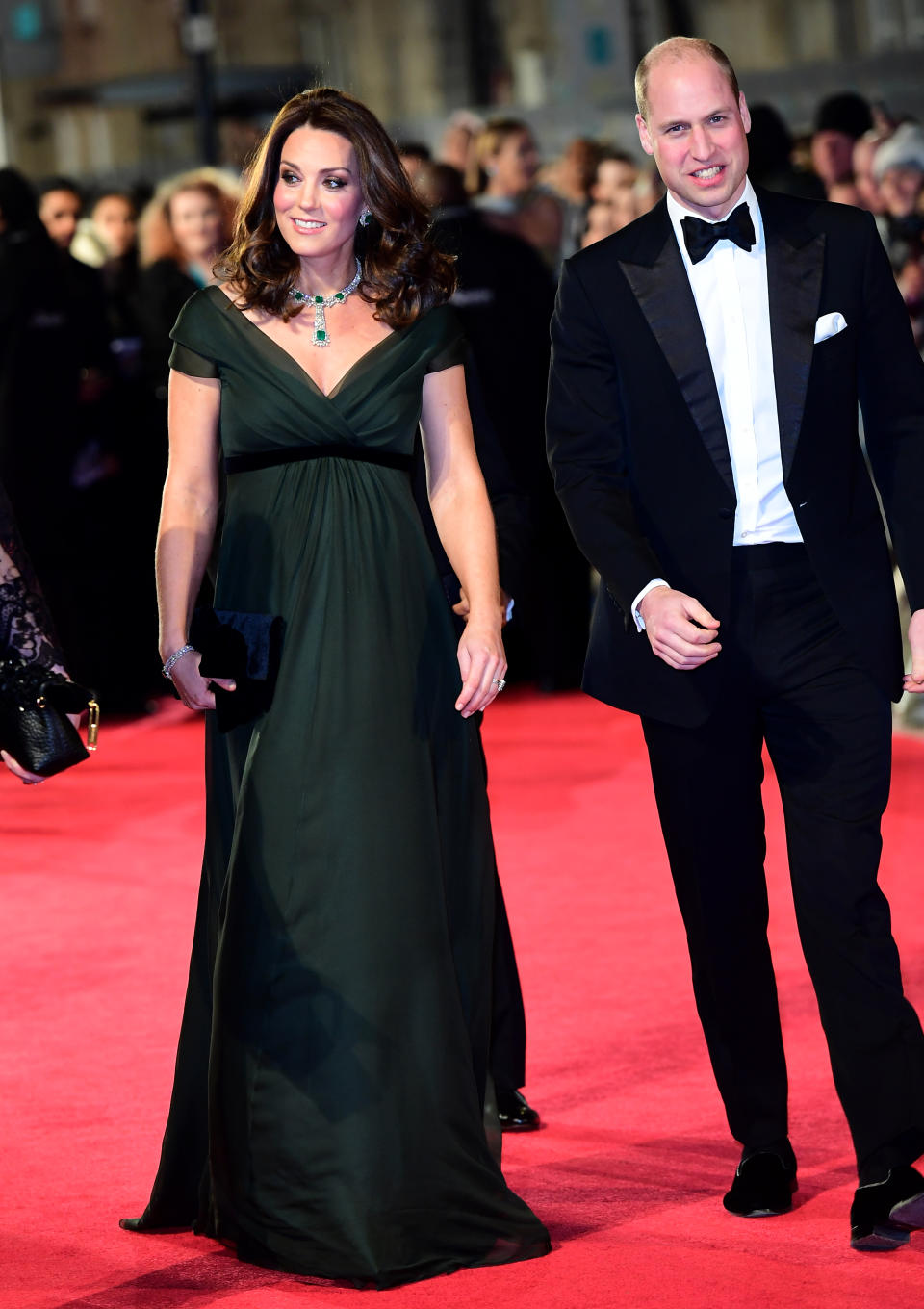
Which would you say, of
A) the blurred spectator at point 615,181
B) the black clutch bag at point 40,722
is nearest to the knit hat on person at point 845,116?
the blurred spectator at point 615,181

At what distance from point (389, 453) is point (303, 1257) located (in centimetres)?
130

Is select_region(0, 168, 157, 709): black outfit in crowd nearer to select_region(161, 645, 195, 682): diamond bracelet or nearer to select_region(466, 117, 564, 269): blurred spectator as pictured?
select_region(466, 117, 564, 269): blurred spectator

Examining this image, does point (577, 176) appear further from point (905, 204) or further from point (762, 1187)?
point (762, 1187)

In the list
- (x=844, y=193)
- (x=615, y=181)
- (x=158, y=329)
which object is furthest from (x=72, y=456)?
(x=844, y=193)

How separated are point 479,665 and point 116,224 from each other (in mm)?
7552

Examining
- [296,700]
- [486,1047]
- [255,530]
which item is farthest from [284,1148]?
[255,530]

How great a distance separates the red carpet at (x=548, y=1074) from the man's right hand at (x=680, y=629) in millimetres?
936

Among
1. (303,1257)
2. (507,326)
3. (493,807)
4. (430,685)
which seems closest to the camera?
(303,1257)

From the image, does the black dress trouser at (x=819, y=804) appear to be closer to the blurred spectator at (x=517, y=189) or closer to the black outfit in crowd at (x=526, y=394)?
the black outfit in crowd at (x=526, y=394)

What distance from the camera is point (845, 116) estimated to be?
9.40 metres

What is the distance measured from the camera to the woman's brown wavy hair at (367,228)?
353 cm

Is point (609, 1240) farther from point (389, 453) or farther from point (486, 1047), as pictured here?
point (389, 453)

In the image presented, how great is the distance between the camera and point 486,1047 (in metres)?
3.56

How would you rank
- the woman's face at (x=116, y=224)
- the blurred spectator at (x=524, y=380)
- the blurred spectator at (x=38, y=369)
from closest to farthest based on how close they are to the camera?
1. the blurred spectator at (x=524, y=380)
2. the blurred spectator at (x=38, y=369)
3. the woman's face at (x=116, y=224)
